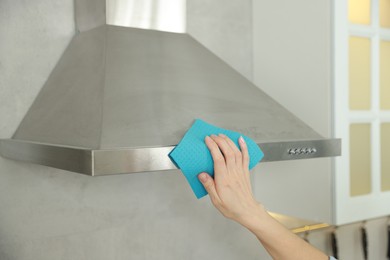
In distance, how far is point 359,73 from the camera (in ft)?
4.43

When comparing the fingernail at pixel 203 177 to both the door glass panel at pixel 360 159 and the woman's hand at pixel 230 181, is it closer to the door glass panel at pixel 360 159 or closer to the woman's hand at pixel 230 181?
the woman's hand at pixel 230 181

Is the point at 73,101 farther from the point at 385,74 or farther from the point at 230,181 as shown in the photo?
the point at 385,74

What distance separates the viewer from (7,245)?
118 centimetres

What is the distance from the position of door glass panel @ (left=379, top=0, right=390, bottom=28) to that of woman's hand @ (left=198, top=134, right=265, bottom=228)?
0.81 meters

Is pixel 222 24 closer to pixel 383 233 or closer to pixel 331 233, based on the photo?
pixel 331 233

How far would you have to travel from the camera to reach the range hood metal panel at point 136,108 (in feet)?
2.68

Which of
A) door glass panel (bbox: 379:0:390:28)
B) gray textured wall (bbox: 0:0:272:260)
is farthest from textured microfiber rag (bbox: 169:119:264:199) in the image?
door glass panel (bbox: 379:0:390:28)

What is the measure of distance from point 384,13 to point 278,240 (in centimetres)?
88

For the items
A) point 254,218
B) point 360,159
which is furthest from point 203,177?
point 360,159

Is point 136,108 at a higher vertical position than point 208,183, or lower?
higher

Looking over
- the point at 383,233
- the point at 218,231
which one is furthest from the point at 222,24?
the point at 383,233

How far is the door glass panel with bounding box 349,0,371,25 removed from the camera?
133cm

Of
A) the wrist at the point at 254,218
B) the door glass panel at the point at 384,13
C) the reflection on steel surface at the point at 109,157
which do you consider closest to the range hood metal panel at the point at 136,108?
the reflection on steel surface at the point at 109,157

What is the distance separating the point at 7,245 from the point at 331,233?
3.83 feet
